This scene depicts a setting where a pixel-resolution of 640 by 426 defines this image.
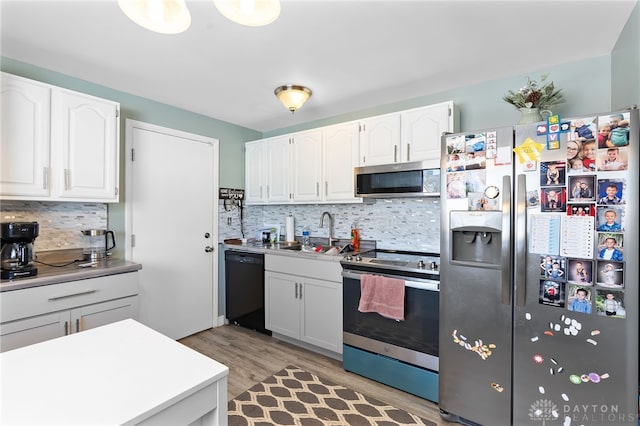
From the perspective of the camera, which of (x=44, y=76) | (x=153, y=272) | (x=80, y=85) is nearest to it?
(x=44, y=76)

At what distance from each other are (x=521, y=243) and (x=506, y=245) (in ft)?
0.24

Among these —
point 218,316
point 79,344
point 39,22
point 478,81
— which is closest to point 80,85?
point 39,22

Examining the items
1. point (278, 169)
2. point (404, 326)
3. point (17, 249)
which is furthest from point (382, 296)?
point (17, 249)

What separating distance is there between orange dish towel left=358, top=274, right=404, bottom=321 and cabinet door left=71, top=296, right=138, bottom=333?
1.77m

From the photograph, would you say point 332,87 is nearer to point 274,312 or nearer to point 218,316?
point 274,312

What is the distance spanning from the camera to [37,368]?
2.96 feet

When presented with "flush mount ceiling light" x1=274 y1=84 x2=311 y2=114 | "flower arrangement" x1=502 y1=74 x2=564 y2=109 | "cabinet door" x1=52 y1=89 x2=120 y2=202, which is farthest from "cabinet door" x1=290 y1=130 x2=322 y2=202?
"flower arrangement" x1=502 y1=74 x2=564 y2=109

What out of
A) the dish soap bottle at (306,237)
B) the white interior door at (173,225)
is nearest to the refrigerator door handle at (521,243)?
the dish soap bottle at (306,237)

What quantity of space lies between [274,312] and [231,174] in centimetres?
171

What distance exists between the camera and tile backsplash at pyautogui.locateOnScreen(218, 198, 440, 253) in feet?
9.14

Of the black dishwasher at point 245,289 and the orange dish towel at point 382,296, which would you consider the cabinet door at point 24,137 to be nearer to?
Result: the black dishwasher at point 245,289

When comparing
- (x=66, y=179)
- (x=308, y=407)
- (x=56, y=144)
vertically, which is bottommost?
(x=308, y=407)

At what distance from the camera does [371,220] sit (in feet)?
10.3

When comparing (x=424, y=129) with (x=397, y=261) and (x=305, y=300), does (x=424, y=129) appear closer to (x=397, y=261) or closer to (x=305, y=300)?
(x=397, y=261)
